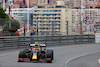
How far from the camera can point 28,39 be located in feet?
80.2

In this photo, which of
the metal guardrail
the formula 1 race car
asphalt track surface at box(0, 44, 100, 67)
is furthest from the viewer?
the metal guardrail

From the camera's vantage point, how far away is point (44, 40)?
25.2m

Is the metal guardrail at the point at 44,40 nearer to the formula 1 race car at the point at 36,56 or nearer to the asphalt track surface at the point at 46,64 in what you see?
the asphalt track surface at the point at 46,64

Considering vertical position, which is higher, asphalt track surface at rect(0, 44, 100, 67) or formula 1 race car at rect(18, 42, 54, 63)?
formula 1 race car at rect(18, 42, 54, 63)

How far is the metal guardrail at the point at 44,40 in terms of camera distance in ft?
74.2

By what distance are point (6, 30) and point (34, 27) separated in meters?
3.03

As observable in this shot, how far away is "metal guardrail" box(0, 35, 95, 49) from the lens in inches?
890

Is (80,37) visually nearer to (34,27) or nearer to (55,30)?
(55,30)

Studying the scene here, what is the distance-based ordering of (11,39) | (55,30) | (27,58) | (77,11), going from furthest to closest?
(77,11) → (55,30) → (11,39) → (27,58)

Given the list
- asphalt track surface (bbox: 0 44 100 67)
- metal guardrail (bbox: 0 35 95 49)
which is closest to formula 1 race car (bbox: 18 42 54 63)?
asphalt track surface (bbox: 0 44 100 67)

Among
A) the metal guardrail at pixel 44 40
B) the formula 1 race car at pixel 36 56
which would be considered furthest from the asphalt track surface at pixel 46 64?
the metal guardrail at pixel 44 40

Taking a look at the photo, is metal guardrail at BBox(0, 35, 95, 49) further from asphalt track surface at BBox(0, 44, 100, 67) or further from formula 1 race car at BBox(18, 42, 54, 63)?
formula 1 race car at BBox(18, 42, 54, 63)

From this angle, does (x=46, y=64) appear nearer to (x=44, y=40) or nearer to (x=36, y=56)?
(x=36, y=56)

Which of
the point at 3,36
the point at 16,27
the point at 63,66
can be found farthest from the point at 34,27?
the point at 63,66
